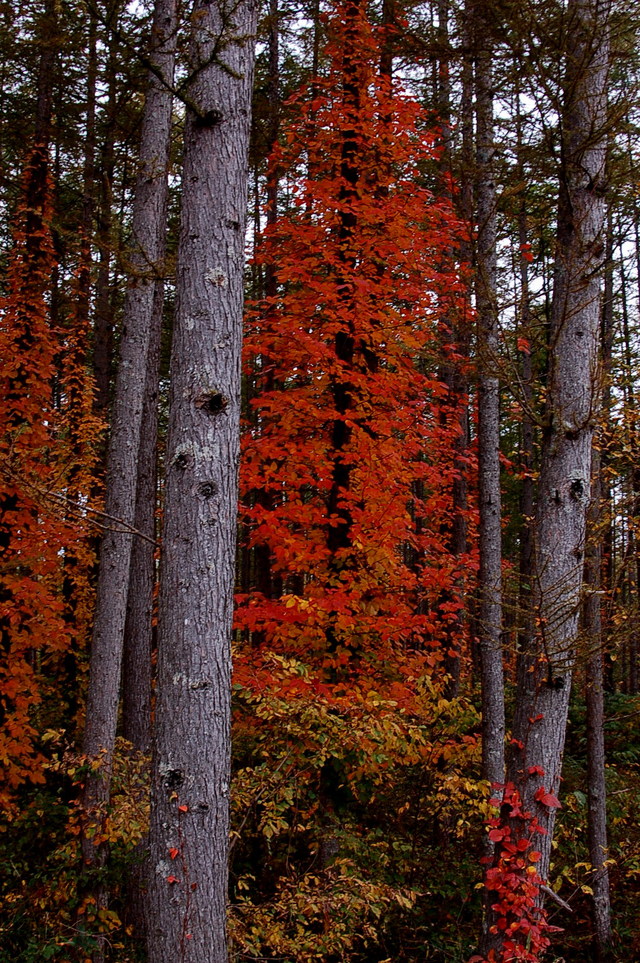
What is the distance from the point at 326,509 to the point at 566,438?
3769 millimetres

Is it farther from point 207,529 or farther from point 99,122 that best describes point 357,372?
point 99,122

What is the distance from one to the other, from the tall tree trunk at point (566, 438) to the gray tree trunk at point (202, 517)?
184 cm

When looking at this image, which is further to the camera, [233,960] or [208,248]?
[233,960]

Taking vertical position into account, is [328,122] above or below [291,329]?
above

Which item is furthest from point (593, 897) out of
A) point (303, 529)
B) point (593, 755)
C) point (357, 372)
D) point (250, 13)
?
point (250, 13)

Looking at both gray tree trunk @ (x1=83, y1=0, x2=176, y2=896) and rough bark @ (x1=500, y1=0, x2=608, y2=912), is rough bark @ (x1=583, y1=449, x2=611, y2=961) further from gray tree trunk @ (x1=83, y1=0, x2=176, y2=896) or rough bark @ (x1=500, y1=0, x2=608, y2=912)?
gray tree trunk @ (x1=83, y1=0, x2=176, y2=896)

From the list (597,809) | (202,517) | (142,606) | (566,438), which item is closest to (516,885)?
(566,438)

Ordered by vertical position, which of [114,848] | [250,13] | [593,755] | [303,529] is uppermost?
[250,13]

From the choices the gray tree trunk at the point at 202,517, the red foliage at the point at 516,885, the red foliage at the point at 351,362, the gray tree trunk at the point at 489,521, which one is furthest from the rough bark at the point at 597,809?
the gray tree trunk at the point at 202,517

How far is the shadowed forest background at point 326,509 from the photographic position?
3.39m

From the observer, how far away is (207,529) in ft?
10.8

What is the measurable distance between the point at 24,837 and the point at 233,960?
6430 mm

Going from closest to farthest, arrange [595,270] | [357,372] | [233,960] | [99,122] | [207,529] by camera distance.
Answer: [207,529]
[595,270]
[233,960]
[357,372]
[99,122]

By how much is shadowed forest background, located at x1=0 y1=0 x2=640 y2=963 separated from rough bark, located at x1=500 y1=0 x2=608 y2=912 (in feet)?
0.07
